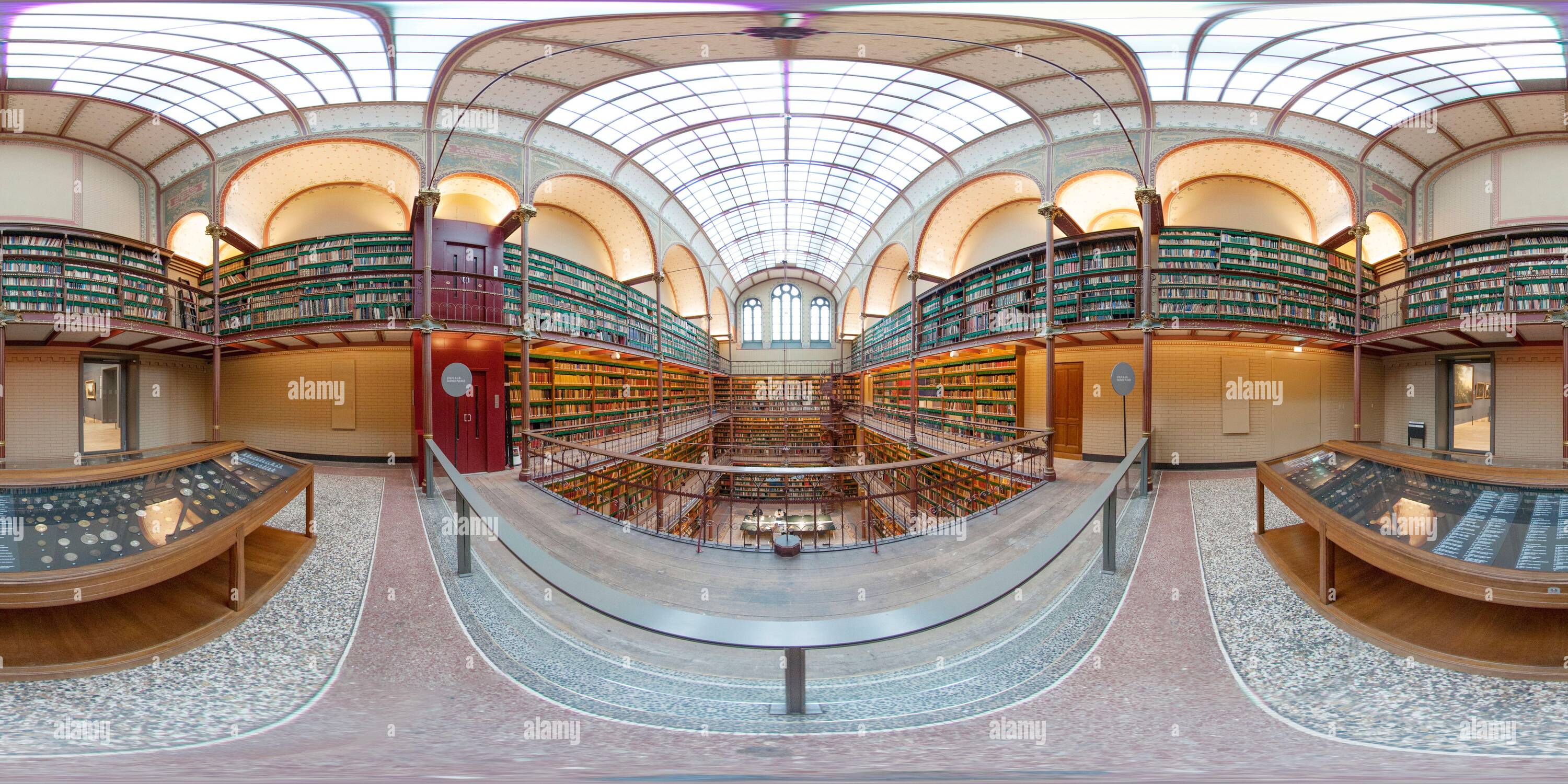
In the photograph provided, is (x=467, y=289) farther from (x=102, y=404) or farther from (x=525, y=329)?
(x=102, y=404)

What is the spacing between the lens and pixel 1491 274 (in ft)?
23.0

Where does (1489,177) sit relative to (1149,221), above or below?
above

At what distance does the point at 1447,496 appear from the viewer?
2.76 metres

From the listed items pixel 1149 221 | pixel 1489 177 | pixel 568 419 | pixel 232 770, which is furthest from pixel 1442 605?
pixel 568 419

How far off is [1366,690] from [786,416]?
43.3 feet

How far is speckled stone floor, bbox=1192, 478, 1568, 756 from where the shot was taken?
1.79 m

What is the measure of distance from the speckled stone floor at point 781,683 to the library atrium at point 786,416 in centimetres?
3

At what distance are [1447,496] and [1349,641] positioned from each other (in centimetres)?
109

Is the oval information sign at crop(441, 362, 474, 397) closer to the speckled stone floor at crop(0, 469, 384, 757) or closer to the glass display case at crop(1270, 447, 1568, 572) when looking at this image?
the speckled stone floor at crop(0, 469, 384, 757)

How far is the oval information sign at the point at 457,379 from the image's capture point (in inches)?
245

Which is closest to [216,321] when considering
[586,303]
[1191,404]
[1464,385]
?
[586,303]

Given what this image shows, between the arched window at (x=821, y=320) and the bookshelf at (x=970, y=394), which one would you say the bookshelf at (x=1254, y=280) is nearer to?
the bookshelf at (x=970, y=394)

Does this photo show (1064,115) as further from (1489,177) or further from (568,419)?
(568,419)

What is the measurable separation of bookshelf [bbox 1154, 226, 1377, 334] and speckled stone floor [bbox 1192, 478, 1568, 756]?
5.81 m
